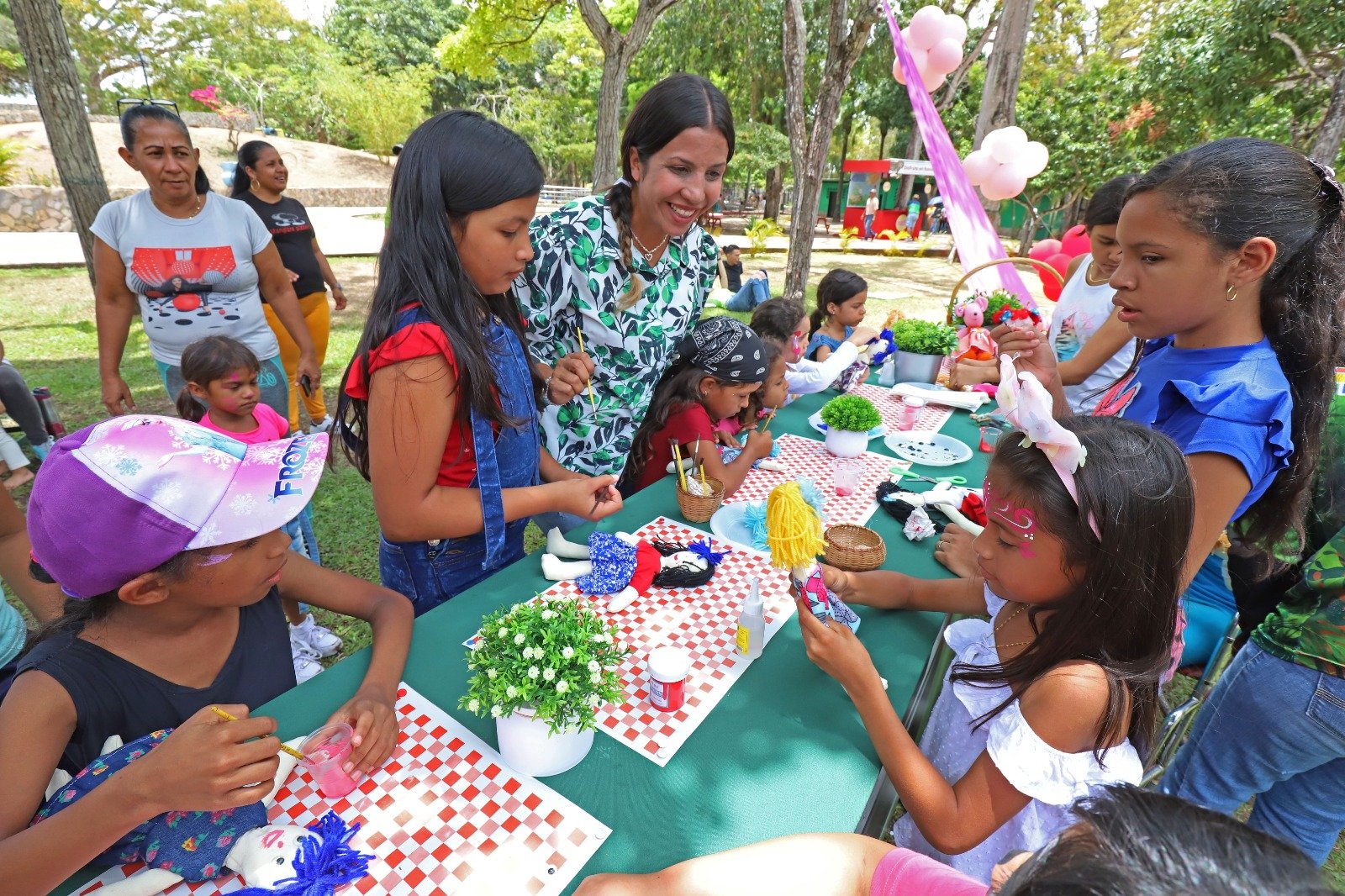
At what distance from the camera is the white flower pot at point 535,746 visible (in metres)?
1.28

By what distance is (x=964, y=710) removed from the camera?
5.38 feet

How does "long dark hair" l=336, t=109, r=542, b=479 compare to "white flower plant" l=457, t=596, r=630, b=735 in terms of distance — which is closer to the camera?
"white flower plant" l=457, t=596, r=630, b=735

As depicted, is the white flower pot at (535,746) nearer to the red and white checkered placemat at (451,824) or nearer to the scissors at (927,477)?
the red and white checkered placemat at (451,824)

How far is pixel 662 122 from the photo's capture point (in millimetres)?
2250

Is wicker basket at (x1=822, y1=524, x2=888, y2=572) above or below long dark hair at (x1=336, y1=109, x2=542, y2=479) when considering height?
below

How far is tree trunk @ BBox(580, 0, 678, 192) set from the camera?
7.50 meters

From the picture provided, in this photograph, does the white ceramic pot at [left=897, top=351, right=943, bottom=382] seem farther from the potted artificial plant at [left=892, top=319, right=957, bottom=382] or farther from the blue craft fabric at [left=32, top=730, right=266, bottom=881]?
the blue craft fabric at [left=32, top=730, right=266, bottom=881]

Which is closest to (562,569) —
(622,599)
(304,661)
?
(622,599)

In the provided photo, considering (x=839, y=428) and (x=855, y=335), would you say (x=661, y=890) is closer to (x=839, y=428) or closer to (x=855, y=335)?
(x=839, y=428)

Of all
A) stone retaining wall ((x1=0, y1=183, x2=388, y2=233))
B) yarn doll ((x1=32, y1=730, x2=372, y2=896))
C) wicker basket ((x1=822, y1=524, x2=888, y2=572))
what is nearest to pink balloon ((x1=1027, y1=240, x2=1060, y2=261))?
wicker basket ((x1=822, y1=524, x2=888, y2=572))

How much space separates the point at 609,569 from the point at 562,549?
0.23 meters

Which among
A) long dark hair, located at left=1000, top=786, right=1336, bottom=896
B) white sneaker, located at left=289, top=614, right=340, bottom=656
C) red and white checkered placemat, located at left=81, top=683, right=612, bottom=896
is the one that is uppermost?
long dark hair, located at left=1000, top=786, right=1336, bottom=896

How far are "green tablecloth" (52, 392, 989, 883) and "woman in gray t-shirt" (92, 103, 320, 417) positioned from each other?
2869mm

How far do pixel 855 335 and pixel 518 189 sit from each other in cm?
429
